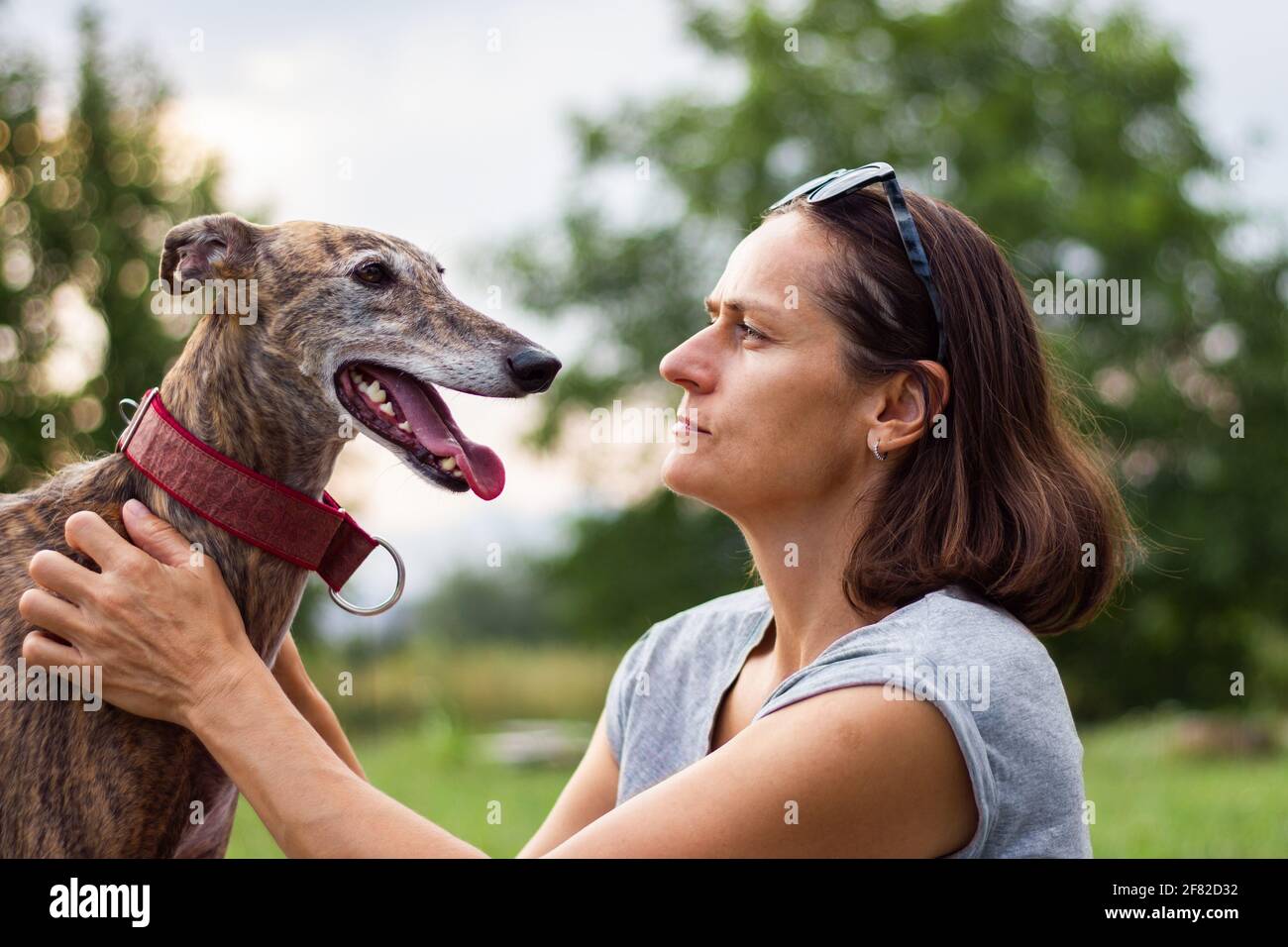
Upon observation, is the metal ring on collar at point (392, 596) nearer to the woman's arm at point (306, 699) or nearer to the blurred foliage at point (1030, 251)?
the woman's arm at point (306, 699)

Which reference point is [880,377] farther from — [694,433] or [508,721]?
[508,721]

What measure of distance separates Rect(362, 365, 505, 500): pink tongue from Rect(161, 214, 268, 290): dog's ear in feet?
1.11

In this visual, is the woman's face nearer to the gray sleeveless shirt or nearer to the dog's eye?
the gray sleeveless shirt

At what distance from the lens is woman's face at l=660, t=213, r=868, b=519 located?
229 centimetres

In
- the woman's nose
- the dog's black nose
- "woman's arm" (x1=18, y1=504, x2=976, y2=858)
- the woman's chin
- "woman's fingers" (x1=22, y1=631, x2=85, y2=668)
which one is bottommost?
"woman's arm" (x1=18, y1=504, x2=976, y2=858)

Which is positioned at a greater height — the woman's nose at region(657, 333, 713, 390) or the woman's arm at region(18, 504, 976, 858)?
the woman's nose at region(657, 333, 713, 390)

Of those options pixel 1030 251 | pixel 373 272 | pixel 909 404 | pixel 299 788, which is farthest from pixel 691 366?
pixel 1030 251

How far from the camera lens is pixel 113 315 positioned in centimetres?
1725

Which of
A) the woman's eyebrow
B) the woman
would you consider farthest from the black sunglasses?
the woman's eyebrow

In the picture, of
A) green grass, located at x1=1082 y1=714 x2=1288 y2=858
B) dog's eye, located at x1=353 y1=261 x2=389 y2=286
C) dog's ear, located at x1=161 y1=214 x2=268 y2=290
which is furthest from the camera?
green grass, located at x1=1082 y1=714 x2=1288 y2=858

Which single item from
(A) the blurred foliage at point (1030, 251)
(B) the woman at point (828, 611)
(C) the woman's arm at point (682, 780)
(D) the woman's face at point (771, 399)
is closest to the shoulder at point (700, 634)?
(B) the woman at point (828, 611)

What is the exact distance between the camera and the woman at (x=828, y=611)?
6.05 ft

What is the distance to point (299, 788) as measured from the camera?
1.88 meters

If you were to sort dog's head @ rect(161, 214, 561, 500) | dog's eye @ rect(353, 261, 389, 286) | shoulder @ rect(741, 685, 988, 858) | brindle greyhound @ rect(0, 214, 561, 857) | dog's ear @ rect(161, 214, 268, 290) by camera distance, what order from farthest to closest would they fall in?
dog's eye @ rect(353, 261, 389, 286) → dog's ear @ rect(161, 214, 268, 290) → dog's head @ rect(161, 214, 561, 500) → brindle greyhound @ rect(0, 214, 561, 857) → shoulder @ rect(741, 685, 988, 858)
